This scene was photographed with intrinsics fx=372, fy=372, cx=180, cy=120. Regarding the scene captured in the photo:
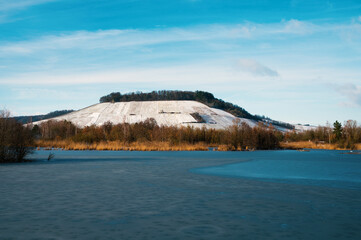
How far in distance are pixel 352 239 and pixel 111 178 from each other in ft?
37.9

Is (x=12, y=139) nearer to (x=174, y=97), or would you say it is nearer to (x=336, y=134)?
(x=336, y=134)

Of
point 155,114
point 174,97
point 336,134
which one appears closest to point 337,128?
point 336,134

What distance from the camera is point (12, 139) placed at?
79.7 ft

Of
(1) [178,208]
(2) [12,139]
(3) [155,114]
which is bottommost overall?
(1) [178,208]

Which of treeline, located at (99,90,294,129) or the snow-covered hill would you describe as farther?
treeline, located at (99,90,294,129)

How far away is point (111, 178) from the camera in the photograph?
16.7m

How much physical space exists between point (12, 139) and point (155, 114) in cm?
10604

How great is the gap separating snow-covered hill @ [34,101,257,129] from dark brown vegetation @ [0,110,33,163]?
89.8m

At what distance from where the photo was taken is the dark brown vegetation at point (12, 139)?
24109mm

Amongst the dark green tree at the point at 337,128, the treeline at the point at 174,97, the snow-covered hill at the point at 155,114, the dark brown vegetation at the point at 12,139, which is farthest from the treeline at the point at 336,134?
the treeline at the point at 174,97

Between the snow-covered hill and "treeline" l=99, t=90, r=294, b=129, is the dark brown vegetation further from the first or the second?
"treeline" l=99, t=90, r=294, b=129

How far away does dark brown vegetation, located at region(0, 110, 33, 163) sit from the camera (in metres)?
24.1

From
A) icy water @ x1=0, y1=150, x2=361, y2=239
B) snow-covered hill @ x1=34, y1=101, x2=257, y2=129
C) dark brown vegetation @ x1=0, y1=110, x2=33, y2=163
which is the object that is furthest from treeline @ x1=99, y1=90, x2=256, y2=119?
icy water @ x1=0, y1=150, x2=361, y2=239

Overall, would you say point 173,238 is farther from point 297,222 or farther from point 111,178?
point 111,178
